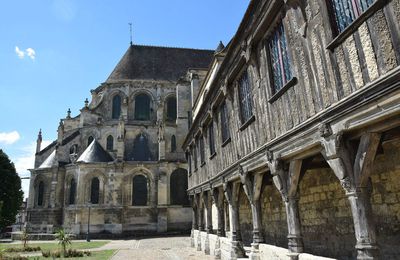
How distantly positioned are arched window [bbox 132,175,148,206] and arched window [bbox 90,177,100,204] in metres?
3.04

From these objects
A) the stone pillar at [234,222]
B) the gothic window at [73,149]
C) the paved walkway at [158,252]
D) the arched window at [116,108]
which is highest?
the arched window at [116,108]

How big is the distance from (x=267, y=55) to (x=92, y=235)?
2335cm

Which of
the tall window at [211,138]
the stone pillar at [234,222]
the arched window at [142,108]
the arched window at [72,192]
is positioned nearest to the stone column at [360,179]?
the stone pillar at [234,222]

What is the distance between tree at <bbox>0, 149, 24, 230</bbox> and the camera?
27561 millimetres

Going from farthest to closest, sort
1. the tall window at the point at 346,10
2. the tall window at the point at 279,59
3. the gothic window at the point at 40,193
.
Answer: the gothic window at the point at 40,193
the tall window at the point at 279,59
the tall window at the point at 346,10

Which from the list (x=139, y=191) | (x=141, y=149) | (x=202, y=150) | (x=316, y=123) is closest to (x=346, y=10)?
(x=316, y=123)

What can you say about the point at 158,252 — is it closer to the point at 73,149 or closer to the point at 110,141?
the point at 110,141

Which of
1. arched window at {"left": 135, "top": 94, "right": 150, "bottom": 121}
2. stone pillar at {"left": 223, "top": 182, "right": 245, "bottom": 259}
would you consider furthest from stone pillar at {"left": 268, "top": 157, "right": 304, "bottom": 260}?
arched window at {"left": 135, "top": 94, "right": 150, "bottom": 121}

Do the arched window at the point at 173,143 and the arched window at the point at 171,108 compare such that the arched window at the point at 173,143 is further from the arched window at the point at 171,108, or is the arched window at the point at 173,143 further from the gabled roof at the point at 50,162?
the gabled roof at the point at 50,162

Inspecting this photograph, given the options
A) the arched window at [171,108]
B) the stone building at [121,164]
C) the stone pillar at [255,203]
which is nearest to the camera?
the stone pillar at [255,203]

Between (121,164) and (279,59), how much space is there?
76.2ft

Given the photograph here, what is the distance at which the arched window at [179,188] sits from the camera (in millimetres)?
27688

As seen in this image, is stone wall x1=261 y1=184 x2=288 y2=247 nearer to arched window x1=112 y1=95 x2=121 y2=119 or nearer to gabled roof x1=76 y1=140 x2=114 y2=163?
gabled roof x1=76 y1=140 x2=114 y2=163

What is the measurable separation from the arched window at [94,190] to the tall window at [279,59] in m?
23.9
